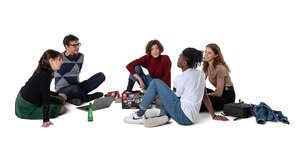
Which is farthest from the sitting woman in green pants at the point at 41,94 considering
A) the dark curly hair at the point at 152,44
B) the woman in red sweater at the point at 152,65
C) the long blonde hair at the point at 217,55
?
the long blonde hair at the point at 217,55

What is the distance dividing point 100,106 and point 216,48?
2527 mm

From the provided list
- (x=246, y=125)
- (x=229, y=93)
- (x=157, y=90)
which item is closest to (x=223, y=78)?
(x=229, y=93)

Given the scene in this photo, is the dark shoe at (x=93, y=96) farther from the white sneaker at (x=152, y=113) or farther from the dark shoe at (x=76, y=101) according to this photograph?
the white sneaker at (x=152, y=113)

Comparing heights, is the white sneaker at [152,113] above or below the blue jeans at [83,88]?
below

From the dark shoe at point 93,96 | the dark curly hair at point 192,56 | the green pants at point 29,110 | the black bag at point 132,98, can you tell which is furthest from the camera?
the dark shoe at point 93,96

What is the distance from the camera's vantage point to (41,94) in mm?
5383

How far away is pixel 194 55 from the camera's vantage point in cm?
491

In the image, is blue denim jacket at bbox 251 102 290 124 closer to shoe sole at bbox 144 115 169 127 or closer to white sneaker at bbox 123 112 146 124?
shoe sole at bbox 144 115 169 127

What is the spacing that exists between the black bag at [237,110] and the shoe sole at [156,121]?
4.02 ft

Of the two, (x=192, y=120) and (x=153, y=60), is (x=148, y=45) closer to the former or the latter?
(x=153, y=60)

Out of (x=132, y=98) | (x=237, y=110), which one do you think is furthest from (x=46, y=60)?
(x=237, y=110)

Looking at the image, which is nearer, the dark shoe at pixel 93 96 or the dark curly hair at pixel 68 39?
the dark curly hair at pixel 68 39

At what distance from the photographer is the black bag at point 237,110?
5.54m

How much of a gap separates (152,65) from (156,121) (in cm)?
198
